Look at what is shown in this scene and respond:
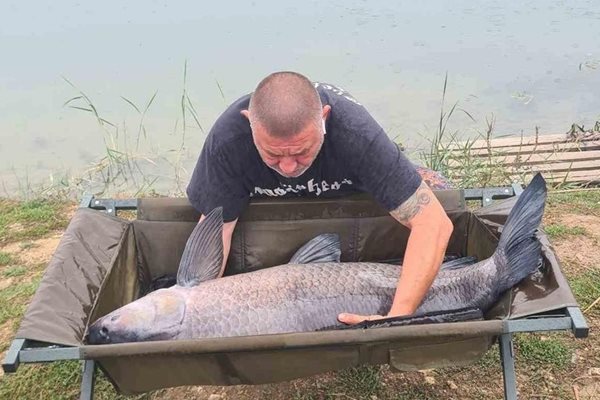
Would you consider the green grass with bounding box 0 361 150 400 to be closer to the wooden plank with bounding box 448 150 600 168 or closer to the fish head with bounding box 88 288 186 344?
the fish head with bounding box 88 288 186 344

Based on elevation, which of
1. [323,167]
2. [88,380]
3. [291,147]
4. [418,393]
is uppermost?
[291,147]

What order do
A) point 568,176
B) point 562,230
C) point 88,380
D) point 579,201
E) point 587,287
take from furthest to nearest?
1. point 568,176
2. point 579,201
3. point 562,230
4. point 587,287
5. point 88,380

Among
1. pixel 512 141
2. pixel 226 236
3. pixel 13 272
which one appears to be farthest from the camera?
pixel 512 141

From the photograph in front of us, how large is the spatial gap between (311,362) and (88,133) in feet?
16.5

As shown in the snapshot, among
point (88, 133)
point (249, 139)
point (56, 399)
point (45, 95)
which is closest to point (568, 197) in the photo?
point (249, 139)

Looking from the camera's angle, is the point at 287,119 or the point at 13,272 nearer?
the point at 287,119

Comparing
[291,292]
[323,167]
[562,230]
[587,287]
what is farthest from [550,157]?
[291,292]

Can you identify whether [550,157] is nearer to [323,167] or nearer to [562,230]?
[562,230]

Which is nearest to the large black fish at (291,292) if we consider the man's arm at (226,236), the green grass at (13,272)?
the man's arm at (226,236)

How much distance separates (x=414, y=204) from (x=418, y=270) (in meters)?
0.25

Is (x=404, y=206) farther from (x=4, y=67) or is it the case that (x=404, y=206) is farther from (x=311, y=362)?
(x=4, y=67)

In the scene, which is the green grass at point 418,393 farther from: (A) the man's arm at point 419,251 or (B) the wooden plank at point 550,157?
(B) the wooden plank at point 550,157

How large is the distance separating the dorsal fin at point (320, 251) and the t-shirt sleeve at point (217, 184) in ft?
1.08

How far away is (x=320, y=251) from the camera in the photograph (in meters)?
3.05
